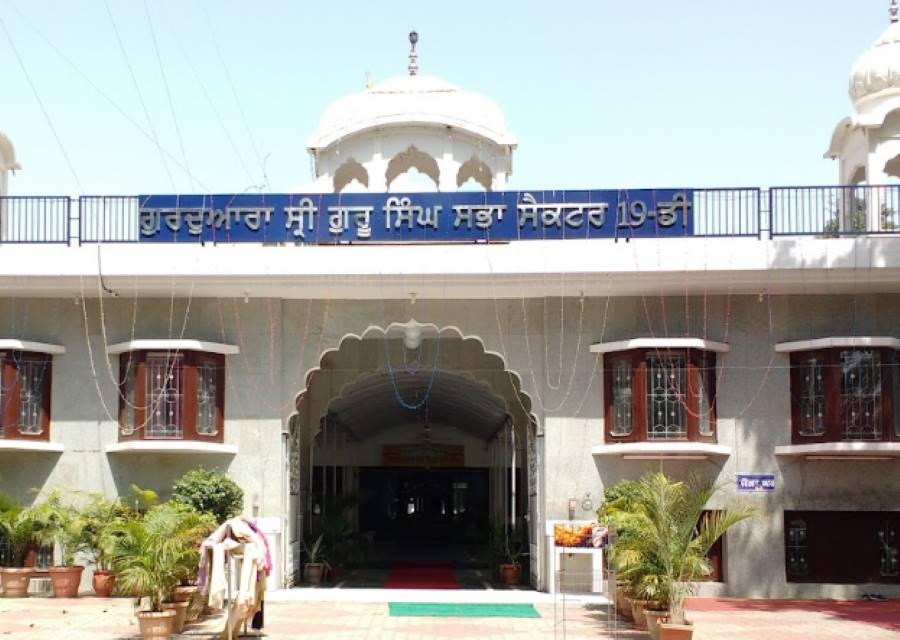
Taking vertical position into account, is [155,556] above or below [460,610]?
above

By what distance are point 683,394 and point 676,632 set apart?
6.90 metres

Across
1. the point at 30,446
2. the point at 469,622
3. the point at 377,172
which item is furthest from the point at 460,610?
the point at 377,172

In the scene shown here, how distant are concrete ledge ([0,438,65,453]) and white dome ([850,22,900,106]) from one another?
15707 mm

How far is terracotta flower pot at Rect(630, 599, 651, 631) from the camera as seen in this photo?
707 inches

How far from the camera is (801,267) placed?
854 inches

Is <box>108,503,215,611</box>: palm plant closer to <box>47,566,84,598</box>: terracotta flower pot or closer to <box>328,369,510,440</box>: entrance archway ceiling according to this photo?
<box>47,566,84,598</box>: terracotta flower pot

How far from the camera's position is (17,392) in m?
22.9

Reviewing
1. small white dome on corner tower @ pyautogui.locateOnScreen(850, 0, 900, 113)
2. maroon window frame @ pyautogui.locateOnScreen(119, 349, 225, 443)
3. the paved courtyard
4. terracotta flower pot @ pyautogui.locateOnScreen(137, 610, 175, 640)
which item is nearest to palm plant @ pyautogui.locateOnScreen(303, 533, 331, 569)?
maroon window frame @ pyautogui.locateOnScreen(119, 349, 225, 443)

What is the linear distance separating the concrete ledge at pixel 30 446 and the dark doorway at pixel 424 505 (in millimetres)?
24313

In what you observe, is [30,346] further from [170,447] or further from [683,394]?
[683,394]

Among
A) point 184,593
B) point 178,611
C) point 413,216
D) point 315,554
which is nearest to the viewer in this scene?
point 178,611

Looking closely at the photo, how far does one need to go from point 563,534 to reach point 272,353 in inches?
231

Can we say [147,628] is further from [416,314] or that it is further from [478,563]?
[478,563]

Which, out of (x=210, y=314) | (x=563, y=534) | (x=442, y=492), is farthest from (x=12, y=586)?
(x=442, y=492)
